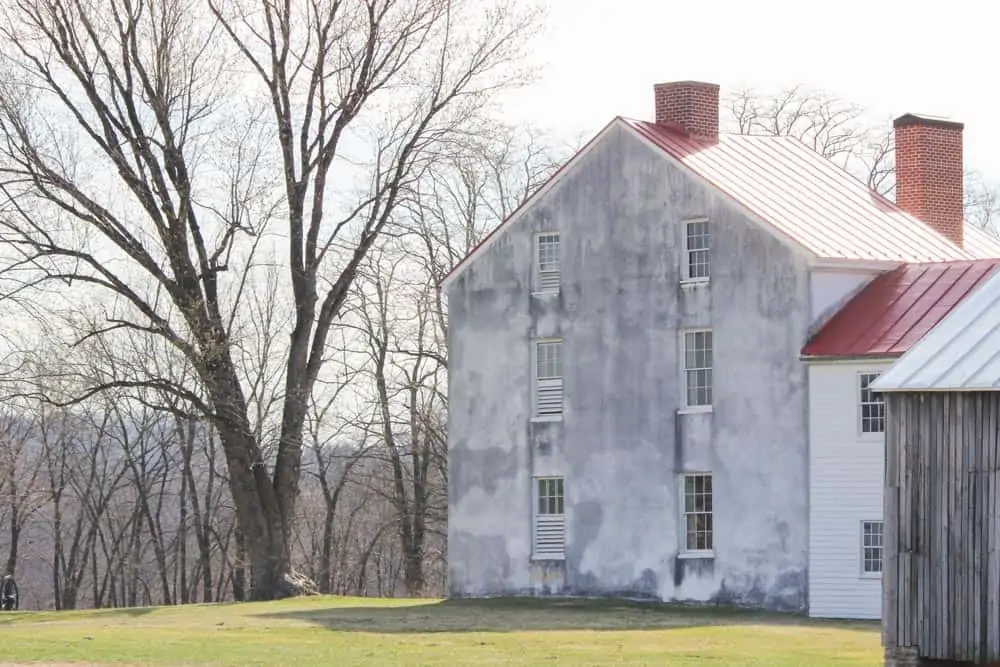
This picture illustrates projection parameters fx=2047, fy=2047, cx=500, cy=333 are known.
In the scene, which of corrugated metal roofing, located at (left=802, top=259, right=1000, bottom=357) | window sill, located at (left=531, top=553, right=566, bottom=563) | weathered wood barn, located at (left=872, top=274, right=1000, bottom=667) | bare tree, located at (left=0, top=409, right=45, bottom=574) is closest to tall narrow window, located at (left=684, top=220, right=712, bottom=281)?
corrugated metal roofing, located at (left=802, top=259, right=1000, bottom=357)

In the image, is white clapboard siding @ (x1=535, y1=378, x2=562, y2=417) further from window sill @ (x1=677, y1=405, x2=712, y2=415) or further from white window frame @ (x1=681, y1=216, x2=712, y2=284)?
white window frame @ (x1=681, y1=216, x2=712, y2=284)

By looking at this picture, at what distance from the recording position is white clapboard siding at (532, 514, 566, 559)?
42.3m

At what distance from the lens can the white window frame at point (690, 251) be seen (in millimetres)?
40500

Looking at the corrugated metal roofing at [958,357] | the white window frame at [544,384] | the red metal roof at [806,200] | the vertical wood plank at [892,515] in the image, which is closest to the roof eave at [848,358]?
the red metal roof at [806,200]

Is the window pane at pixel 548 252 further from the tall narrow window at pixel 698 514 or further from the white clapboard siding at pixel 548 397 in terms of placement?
the tall narrow window at pixel 698 514

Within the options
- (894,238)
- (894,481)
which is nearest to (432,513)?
(894,238)

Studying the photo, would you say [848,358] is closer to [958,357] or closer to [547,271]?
[547,271]

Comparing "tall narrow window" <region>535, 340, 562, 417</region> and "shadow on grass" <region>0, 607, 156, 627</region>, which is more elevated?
"tall narrow window" <region>535, 340, 562, 417</region>

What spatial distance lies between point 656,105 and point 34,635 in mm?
18744

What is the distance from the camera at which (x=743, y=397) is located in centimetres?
3966

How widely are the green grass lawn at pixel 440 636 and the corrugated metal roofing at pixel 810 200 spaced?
25.2ft

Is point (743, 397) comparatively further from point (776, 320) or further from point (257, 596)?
point (257, 596)

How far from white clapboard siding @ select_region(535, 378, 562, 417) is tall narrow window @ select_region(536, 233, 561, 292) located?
197 cm

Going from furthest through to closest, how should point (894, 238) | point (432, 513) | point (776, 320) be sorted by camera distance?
point (432, 513) → point (894, 238) → point (776, 320)
